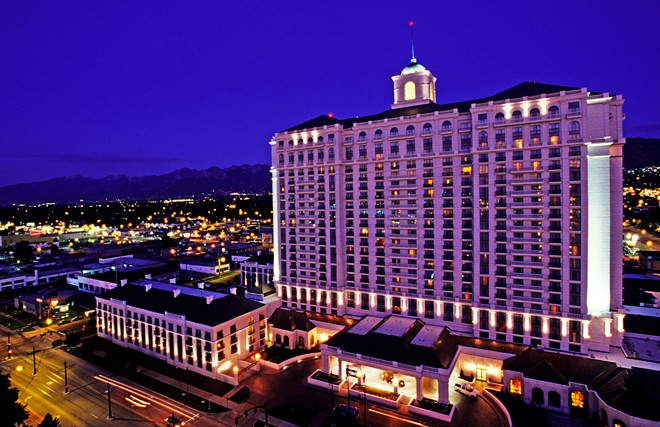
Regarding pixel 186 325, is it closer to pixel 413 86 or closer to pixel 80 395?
pixel 80 395

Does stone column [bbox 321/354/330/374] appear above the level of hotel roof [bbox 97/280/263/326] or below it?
below

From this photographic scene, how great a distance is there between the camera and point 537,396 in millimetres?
53688

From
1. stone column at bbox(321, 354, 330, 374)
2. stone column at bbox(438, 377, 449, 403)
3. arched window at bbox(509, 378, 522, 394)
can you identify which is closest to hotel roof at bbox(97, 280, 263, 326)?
stone column at bbox(321, 354, 330, 374)

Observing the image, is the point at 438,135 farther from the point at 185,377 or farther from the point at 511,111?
the point at 185,377

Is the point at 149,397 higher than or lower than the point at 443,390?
lower

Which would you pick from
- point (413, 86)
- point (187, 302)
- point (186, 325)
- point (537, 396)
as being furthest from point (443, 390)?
point (413, 86)

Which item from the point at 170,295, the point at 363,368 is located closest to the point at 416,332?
the point at 363,368

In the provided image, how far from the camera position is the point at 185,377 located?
64562 millimetres

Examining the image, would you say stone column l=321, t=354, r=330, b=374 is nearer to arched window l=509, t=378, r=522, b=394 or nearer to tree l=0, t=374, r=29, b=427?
arched window l=509, t=378, r=522, b=394

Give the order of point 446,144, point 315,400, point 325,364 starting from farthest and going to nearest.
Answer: point 446,144 < point 325,364 < point 315,400

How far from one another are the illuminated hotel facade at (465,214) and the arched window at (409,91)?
28 centimetres

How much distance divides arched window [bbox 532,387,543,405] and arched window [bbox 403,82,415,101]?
217 ft

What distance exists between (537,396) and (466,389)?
9819 millimetres

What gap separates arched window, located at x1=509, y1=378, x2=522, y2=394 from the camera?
2201 inches
